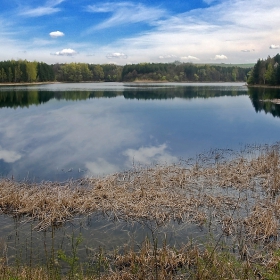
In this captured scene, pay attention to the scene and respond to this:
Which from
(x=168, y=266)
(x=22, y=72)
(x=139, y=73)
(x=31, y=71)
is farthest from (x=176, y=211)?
(x=139, y=73)

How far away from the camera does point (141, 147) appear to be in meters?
17.8

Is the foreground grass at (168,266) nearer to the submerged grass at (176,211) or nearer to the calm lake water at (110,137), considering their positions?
the submerged grass at (176,211)

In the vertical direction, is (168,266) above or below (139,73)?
below

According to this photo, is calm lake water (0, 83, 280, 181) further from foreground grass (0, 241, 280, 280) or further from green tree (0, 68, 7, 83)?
green tree (0, 68, 7, 83)

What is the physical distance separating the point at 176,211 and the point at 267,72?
77.2 meters

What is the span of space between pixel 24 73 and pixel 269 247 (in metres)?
108

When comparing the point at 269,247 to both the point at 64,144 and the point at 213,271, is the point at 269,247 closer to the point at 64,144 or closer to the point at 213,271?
the point at 213,271

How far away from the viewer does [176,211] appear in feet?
29.5

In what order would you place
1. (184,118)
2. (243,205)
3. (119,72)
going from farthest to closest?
(119,72), (184,118), (243,205)

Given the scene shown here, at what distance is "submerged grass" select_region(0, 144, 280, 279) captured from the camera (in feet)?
19.3

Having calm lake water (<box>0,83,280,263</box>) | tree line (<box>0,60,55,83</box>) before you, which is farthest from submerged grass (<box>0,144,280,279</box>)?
tree line (<box>0,60,55,83</box>)

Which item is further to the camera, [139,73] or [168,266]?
[139,73]

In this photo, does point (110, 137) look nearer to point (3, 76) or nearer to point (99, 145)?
point (99, 145)

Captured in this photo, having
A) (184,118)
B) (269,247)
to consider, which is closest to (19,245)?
(269,247)
